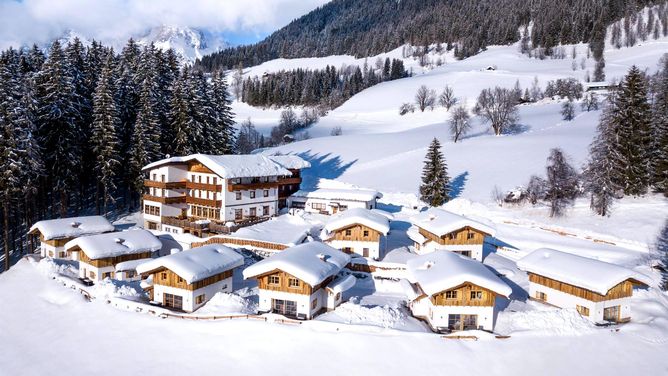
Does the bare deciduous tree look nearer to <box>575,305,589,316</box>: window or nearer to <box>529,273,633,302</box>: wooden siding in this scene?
<box>529,273,633,302</box>: wooden siding

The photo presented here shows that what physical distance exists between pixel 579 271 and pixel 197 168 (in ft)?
115

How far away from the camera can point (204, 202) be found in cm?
4588

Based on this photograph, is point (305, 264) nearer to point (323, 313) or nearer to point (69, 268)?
point (323, 313)

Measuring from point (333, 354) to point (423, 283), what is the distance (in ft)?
21.3

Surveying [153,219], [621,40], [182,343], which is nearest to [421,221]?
[182,343]

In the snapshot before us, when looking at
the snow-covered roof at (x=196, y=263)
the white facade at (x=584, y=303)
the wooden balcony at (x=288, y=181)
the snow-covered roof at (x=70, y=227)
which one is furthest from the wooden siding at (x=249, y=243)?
the white facade at (x=584, y=303)

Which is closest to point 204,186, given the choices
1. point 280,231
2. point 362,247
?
point 280,231

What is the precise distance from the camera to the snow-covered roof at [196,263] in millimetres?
27578

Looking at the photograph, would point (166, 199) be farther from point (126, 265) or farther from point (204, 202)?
point (126, 265)

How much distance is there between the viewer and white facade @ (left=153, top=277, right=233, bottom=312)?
1101 inches

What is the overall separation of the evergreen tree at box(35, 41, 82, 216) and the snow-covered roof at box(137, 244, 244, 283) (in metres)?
22.5

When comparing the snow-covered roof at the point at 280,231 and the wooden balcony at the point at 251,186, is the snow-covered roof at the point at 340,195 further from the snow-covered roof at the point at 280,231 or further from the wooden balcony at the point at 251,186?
the snow-covered roof at the point at 280,231

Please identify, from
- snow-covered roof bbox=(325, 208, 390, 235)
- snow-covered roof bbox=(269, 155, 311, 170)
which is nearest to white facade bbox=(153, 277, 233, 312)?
snow-covered roof bbox=(325, 208, 390, 235)

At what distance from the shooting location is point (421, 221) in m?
39.2
